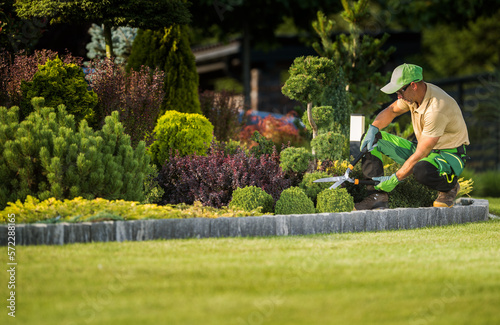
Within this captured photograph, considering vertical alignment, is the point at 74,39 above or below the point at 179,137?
above

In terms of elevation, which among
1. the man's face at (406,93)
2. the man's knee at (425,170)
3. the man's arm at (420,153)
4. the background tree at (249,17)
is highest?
the background tree at (249,17)

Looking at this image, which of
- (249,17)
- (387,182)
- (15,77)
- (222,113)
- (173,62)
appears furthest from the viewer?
(249,17)

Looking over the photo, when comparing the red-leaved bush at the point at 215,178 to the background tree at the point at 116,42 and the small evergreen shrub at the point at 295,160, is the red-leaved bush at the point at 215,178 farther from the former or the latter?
the background tree at the point at 116,42

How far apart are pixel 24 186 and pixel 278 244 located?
2.68 meters

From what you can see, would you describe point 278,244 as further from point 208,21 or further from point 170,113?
point 208,21

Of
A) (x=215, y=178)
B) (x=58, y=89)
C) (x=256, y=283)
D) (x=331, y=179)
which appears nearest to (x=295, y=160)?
(x=331, y=179)

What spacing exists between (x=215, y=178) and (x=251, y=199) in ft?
2.80

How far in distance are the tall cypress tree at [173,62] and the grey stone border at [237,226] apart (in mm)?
4848

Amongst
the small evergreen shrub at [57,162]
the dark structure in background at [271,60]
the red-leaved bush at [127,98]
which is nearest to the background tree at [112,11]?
the red-leaved bush at [127,98]

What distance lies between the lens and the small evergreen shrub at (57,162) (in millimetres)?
6348

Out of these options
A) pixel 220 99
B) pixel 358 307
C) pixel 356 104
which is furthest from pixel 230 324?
pixel 220 99

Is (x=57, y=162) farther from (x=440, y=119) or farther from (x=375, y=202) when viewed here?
(x=440, y=119)

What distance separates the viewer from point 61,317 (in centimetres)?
344

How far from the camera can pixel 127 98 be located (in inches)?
357
